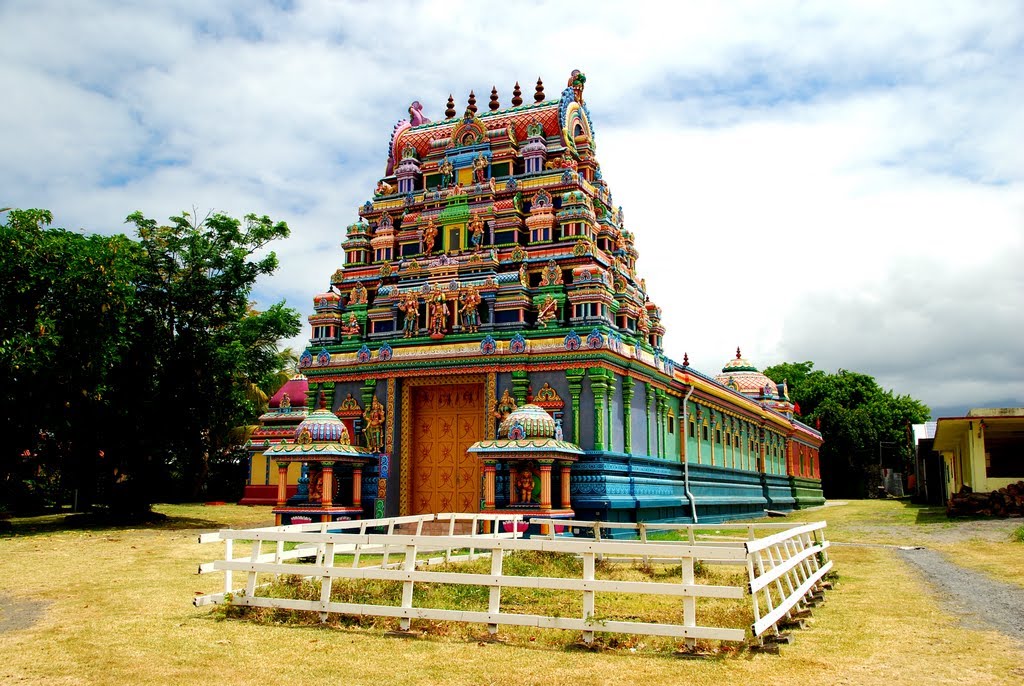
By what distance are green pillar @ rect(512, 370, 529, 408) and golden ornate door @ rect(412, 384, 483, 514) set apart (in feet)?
5.10

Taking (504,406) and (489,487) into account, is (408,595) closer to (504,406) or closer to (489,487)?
(489,487)

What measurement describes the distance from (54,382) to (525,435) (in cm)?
1450

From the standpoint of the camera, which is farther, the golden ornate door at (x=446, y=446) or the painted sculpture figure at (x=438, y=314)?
the painted sculpture figure at (x=438, y=314)

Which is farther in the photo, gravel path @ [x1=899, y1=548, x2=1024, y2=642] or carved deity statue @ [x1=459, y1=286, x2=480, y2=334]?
carved deity statue @ [x1=459, y1=286, x2=480, y2=334]

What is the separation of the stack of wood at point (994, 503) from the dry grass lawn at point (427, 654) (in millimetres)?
16014

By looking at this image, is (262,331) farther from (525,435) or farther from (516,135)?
(525,435)

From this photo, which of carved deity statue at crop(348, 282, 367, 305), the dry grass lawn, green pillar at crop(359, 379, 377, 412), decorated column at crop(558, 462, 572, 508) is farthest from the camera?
carved deity statue at crop(348, 282, 367, 305)

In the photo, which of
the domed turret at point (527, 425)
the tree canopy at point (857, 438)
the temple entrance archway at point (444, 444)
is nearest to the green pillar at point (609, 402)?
the domed turret at point (527, 425)

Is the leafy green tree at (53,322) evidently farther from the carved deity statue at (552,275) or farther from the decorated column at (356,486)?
the carved deity statue at (552,275)

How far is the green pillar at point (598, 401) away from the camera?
2317 cm

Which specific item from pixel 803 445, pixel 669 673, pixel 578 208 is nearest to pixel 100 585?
pixel 669 673

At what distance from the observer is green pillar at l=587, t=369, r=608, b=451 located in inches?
912

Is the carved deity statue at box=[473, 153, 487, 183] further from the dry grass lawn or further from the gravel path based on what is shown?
the dry grass lawn

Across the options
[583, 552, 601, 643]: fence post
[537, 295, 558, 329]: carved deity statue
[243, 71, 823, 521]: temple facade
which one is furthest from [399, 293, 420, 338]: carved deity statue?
[583, 552, 601, 643]: fence post
